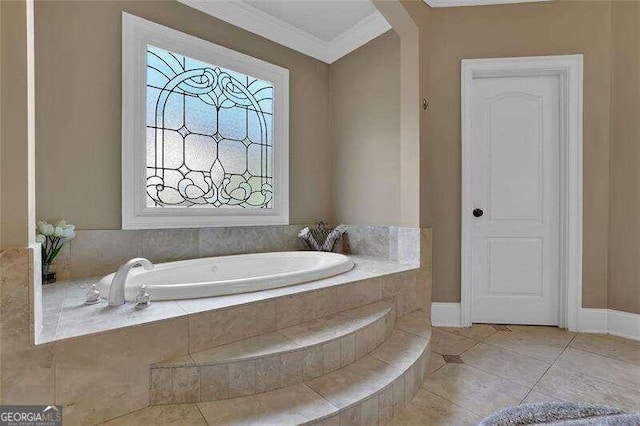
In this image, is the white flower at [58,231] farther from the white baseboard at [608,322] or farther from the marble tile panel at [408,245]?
the white baseboard at [608,322]

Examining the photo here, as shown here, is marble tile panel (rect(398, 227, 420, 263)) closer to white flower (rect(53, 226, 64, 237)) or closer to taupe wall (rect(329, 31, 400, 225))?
taupe wall (rect(329, 31, 400, 225))

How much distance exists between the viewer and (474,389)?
1.55m

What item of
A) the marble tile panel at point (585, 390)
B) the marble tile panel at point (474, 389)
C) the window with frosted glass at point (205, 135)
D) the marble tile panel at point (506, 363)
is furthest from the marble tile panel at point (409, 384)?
the window with frosted glass at point (205, 135)

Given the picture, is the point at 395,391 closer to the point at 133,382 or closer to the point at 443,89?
the point at 133,382

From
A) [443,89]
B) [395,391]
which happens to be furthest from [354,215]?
[395,391]

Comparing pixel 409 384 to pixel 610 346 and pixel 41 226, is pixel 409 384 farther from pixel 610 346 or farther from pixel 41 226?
pixel 41 226

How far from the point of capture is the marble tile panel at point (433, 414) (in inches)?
51.6

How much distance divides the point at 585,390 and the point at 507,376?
1.11 feet

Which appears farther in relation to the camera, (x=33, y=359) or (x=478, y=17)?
(x=478, y=17)

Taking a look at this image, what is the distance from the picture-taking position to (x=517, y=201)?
2402 millimetres

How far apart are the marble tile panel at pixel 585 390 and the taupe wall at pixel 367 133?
1.39 m

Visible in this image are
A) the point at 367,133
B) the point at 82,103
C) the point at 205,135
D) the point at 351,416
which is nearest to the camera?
the point at 351,416

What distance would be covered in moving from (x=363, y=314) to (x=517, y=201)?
164 cm

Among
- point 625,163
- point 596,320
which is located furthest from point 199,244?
point 625,163
